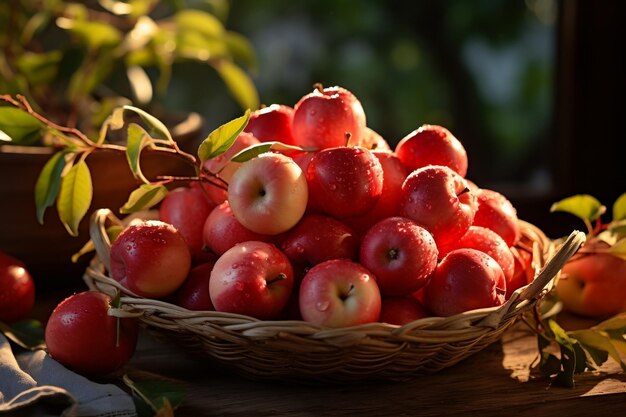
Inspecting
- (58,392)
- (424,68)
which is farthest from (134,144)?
(424,68)

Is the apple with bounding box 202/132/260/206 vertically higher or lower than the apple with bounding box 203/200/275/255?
higher

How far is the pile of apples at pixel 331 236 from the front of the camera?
820 millimetres

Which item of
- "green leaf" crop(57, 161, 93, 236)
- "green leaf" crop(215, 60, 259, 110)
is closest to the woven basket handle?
"green leaf" crop(57, 161, 93, 236)

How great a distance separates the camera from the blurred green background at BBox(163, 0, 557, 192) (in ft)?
6.02

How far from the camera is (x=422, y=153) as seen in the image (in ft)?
3.14

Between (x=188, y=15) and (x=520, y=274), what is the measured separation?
2.57ft

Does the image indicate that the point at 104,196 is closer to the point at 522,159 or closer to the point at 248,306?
the point at 248,306

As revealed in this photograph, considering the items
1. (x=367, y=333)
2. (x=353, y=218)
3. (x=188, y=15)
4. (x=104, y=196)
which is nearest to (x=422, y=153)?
(x=353, y=218)

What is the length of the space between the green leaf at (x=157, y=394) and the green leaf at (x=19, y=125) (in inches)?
12.1

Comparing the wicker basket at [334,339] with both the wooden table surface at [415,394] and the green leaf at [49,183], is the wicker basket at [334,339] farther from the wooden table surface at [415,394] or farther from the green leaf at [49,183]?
the green leaf at [49,183]

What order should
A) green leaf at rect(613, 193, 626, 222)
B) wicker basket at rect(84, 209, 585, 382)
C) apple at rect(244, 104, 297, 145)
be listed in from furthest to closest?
green leaf at rect(613, 193, 626, 222)
apple at rect(244, 104, 297, 145)
wicker basket at rect(84, 209, 585, 382)

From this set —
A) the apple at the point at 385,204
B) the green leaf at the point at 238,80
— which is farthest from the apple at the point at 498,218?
the green leaf at the point at 238,80

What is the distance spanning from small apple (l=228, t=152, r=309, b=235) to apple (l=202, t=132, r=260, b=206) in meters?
0.07

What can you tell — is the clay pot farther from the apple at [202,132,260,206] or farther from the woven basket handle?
the woven basket handle
